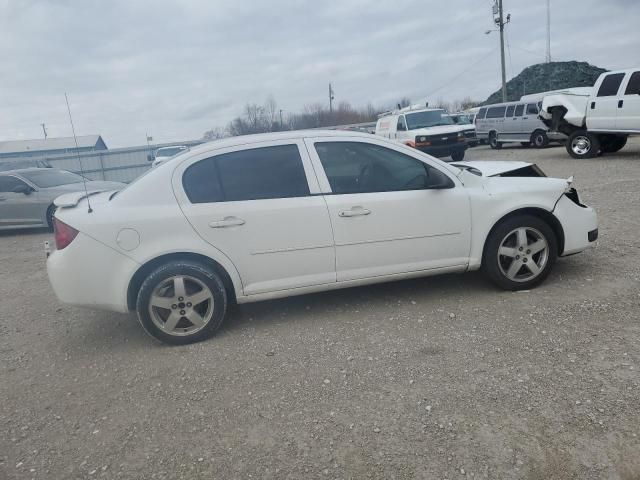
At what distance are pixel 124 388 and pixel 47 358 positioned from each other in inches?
40.5

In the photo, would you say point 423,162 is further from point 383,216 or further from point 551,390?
point 551,390

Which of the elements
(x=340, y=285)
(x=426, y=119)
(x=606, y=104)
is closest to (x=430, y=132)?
(x=426, y=119)

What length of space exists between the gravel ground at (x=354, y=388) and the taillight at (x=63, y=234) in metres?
0.91

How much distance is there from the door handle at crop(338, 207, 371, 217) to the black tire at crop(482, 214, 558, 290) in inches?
45.9

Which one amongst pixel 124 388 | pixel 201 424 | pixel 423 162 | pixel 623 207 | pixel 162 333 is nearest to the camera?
pixel 201 424

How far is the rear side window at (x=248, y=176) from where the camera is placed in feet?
12.1

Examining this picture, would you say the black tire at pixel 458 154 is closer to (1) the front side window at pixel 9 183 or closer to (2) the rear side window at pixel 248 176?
(1) the front side window at pixel 9 183

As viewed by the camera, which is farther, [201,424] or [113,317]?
[113,317]

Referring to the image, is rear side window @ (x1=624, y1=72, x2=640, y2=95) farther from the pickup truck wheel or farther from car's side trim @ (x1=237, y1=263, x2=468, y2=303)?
car's side trim @ (x1=237, y1=263, x2=468, y2=303)

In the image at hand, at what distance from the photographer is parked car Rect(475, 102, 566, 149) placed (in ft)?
59.4

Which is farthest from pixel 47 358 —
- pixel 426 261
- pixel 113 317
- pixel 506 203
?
pixel 506 203

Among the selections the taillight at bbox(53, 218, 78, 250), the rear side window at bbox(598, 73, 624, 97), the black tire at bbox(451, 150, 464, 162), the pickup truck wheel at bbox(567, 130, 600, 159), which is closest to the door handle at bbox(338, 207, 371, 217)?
the taillight at bbox(53, 218, 78, 250)

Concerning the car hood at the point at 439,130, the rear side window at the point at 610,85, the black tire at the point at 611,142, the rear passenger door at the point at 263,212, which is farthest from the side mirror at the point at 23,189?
the black tire at the point at 611,142

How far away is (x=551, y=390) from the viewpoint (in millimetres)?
2719
